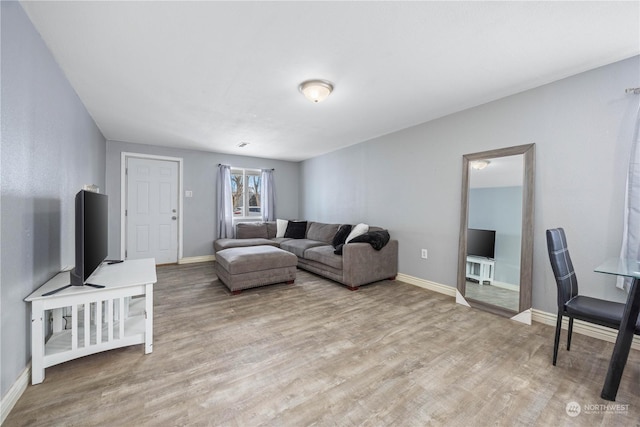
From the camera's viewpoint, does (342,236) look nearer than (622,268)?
No

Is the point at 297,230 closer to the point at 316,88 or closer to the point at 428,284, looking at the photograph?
the point at 428,284

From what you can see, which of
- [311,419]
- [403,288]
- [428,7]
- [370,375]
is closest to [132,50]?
[428,7]

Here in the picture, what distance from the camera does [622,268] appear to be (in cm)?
159

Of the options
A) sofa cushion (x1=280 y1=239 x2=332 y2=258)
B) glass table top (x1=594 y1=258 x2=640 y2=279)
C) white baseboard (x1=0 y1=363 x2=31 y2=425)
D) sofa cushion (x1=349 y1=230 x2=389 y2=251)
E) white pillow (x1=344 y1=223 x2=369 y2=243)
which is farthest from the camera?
sofa cushion (x1=280 y1=239 x2=332 y2=258)

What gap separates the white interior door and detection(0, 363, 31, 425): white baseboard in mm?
3581

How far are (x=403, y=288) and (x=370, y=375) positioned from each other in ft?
6.65

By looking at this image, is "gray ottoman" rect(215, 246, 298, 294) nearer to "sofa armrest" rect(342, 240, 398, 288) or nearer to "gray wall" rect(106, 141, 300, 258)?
"sofa armrest" rect(342, 240, 398, 288)

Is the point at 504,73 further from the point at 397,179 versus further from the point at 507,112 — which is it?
the point at 397,179

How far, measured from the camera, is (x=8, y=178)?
1366 millimetres

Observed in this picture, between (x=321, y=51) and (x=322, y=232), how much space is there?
11.2ft

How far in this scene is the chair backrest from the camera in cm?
180

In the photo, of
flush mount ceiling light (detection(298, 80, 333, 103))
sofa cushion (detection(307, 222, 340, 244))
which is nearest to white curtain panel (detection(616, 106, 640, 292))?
flush mount ceiling light (detection(298, 80, 333, 103))

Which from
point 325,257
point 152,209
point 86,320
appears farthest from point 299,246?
point 86,320

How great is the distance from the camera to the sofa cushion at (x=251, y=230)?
5.45m
